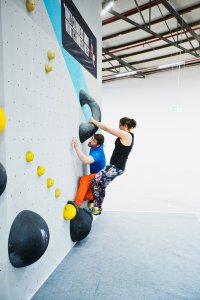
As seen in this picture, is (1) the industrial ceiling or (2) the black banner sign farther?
(1) the industrial ceiling

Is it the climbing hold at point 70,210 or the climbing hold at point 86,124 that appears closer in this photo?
the climbing hold at point 70,210

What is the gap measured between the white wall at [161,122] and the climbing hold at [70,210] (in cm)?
377

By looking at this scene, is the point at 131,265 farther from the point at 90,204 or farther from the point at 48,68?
the point at 48,68

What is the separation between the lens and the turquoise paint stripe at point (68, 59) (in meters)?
1.89

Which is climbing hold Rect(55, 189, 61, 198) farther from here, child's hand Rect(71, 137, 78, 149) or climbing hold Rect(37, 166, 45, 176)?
child's hand Rect(71, 137, 78, 149)

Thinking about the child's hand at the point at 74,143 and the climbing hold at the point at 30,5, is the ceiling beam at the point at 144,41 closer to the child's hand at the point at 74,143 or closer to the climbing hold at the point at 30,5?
the child's hand at the point at 74,143

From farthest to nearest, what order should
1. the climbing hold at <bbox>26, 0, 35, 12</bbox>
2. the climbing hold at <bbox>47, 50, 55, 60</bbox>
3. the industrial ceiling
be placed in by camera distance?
the industrial ceiling < the climbing hold at <bbox>47, 50, 55, 60</bbox> < the climbing hold at <bbox>26, 0, 35, 12</bbox>

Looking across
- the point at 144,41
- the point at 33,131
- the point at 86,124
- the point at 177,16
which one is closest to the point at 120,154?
the point at 86,124

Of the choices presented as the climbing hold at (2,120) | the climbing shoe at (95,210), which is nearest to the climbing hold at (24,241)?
the climbing hold at (2,120)

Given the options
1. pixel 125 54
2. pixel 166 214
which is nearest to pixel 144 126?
pixel 125 54

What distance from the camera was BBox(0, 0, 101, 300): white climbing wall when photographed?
135 centimetres

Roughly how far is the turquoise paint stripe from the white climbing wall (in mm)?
69

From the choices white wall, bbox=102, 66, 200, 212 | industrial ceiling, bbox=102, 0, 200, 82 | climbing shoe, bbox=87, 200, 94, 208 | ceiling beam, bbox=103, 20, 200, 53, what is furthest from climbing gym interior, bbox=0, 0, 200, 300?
white wall, bbox=102, 66, 200, 212

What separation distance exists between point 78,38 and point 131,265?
93.0 inches
